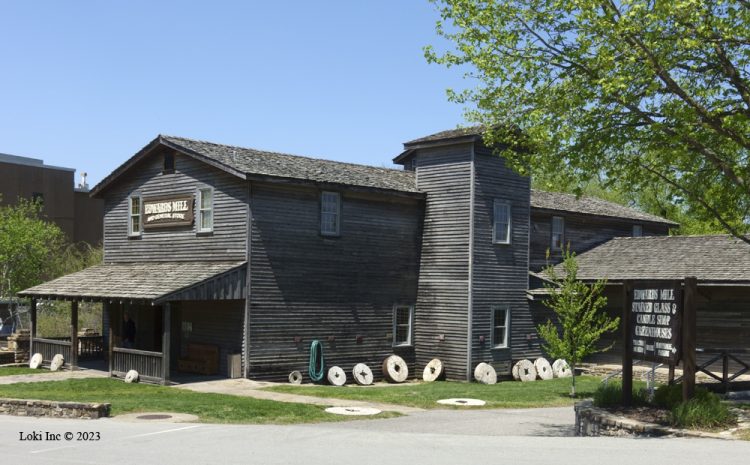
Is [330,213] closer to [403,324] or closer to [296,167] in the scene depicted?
[296,167]

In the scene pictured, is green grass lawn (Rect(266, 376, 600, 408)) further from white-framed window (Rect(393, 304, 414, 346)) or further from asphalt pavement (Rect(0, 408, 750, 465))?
asphalt pavement (Rect(0, 408, 750, 465))

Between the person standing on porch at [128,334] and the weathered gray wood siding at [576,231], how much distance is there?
1570 centimetres

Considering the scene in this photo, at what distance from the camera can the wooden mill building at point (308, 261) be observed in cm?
2661

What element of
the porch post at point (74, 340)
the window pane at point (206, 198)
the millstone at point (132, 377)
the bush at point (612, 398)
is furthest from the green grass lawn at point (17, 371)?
the bush at point (612, 398)

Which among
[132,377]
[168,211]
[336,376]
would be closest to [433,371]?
[336,376]

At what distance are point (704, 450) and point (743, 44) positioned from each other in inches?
334

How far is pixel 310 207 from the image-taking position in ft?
92.0

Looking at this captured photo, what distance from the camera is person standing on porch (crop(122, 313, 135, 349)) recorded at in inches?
1184

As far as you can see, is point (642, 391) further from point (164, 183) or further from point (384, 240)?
point (164, 183)

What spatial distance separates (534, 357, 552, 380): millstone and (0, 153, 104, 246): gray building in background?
40.3 meters

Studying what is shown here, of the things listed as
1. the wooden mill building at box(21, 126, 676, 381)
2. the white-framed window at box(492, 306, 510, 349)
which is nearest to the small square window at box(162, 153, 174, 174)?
the wooden mill building at box(21, 126, 676, 381)

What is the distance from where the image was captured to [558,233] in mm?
35812

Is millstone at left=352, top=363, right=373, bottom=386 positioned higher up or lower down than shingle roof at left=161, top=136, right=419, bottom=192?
lower down

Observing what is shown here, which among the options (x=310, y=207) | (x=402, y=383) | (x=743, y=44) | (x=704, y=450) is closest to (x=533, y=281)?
(x=402, y=383)
